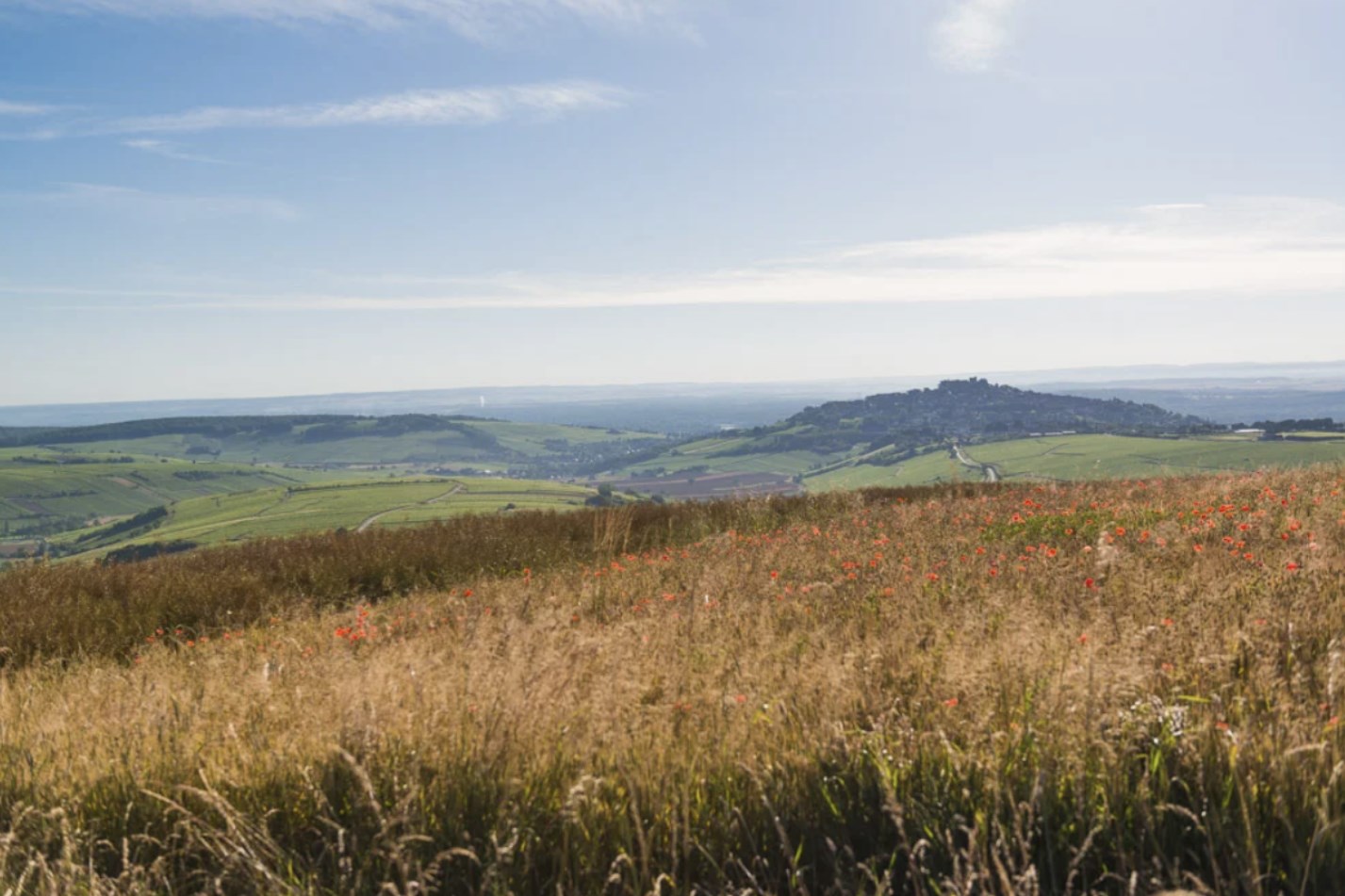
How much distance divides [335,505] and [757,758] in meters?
160

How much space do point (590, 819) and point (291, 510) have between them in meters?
161

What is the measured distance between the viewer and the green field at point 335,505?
12644 centimetres

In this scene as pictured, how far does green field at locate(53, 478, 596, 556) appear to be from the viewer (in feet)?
415

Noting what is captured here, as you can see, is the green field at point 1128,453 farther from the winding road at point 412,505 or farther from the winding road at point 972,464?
the winding road at point 412,505

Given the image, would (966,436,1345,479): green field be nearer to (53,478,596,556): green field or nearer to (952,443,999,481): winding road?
(952,443,999,481): winding road

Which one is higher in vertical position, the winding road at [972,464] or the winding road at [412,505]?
the winding road at [972,464]

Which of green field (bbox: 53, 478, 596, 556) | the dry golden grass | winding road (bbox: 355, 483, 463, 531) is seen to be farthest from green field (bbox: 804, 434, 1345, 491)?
winding road (bbox: 355, 483, 463, 531)

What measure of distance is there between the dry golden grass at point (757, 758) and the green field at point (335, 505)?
113 meters

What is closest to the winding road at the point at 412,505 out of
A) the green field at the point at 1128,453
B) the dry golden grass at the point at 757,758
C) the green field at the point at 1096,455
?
the green field at the point at 1096,455

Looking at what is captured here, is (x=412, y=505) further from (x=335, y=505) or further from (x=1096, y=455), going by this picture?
(x=1096, y=455)

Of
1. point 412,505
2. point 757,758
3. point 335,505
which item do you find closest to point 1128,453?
point 412,505

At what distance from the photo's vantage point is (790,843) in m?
3.09

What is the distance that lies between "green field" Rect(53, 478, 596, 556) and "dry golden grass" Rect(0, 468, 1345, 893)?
113276 millimetres

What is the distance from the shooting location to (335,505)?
149875 mm
